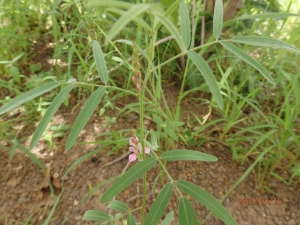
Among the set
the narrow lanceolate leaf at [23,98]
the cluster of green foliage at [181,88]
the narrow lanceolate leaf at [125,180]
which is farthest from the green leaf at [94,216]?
the narrow lanceolate leaf at [23,98]

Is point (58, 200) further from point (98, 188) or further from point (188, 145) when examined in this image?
point (188, 145)

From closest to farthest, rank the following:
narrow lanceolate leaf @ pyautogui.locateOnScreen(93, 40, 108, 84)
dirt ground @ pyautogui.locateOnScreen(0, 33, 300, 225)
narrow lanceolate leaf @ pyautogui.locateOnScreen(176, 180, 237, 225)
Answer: narrow lanceolate leaf @ pyautogui.locateOnScreen(176, 180, 237, 225) → narrow lanceolate leaf @ pyautogui.locateOnScreen(93, 40, 108, 84) → dirt ground @ pyautogui.locateOnScreen(0, 33, 300, 225)

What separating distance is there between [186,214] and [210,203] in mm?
58

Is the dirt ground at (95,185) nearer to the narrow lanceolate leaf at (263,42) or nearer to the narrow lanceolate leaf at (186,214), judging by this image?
the narrow lanceolate leaf at (186,214)

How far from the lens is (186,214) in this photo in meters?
0.57

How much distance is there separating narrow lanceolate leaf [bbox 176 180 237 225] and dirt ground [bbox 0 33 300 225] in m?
0.46

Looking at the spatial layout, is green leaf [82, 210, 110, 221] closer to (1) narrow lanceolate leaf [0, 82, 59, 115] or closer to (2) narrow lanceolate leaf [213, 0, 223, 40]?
(1) narrow lanceolate leaf [0, 82, 59, 115]

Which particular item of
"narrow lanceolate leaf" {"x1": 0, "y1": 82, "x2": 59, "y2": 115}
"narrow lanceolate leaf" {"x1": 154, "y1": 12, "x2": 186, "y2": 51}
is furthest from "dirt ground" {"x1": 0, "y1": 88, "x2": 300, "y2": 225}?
"narrow lanceolate leaf" {"x1": 154, "y1": 12, "x2": 186, "y2": 51}

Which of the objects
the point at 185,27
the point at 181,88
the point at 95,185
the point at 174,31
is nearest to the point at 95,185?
the point at 95,185

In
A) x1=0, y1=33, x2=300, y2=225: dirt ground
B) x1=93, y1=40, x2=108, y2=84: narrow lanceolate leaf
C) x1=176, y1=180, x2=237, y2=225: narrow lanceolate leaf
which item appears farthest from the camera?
x1=0, y1=33, x2=300, y2=225: dirt ground

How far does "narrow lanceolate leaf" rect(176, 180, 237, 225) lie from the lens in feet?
1.79

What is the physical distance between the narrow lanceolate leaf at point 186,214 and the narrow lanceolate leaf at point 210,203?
0.09 ft

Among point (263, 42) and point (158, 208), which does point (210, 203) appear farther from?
point (263, 42)

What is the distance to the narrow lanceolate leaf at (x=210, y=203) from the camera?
1.79 ft
